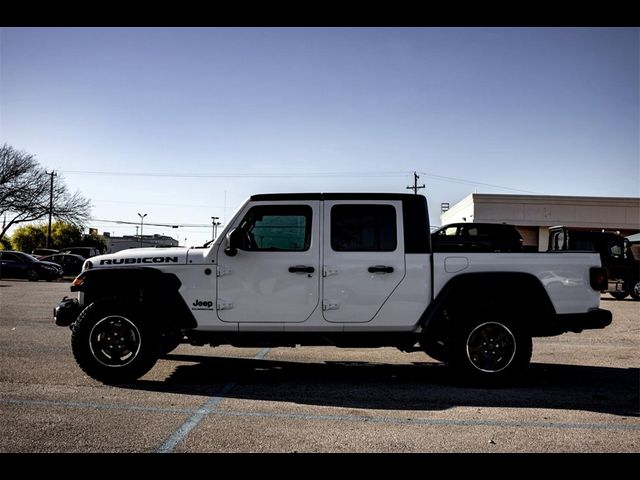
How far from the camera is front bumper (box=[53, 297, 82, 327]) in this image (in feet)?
19.1

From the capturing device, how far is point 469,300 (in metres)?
5.75

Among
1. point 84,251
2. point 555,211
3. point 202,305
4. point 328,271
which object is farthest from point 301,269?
point 555,211

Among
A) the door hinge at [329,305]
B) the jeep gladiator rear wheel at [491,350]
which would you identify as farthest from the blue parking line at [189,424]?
the jeep gladiator rear wheel at [491,350]

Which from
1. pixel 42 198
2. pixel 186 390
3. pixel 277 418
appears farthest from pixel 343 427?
pixel 42 198

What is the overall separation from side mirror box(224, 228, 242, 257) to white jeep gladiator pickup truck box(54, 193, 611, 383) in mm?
12

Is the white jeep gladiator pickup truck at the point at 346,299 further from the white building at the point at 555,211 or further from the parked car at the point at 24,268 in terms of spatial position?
the white building at the point at 555,211

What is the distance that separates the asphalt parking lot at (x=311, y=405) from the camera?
381 centimetres

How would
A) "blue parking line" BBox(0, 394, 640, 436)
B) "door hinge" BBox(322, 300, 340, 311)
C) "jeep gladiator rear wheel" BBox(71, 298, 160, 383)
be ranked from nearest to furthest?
"blue parking line" BBox(0, 394, 640, 436)
"jeep gladiator rear wheel" BBox(71, 298, 160, 383)
"door hinge" BBox(322, 300, 340, 311)

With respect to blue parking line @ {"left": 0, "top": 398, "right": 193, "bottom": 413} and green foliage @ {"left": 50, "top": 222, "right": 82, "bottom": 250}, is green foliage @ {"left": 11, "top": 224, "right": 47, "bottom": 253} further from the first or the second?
blue parking line @ {"left": 0, "top": 398, "right": 193, "bottom": 413}

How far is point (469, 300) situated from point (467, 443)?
218 cm

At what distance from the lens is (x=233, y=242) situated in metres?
5.67

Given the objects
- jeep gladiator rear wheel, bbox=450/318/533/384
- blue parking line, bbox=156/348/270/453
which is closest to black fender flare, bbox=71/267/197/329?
blue parking line, bbox=156/348/270/453

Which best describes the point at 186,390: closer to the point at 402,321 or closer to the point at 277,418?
the point at 277,418
